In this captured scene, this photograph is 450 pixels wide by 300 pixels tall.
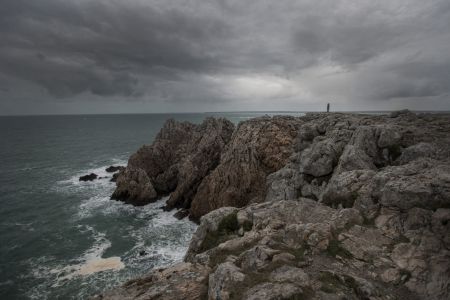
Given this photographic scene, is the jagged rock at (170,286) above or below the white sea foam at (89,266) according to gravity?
above

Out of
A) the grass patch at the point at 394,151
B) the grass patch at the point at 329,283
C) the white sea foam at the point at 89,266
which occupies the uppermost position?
the grass patch at the point at 394,151

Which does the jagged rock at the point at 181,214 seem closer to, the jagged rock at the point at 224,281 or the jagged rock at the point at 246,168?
the jagged rock at the point at 246,168

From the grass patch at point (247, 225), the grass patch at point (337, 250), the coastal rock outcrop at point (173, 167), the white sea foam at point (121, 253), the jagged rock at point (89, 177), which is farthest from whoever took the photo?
the jagged rock at point (89, 177)

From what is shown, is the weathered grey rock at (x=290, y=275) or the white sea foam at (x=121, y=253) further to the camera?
the white sea foam at (x=121, y=253)

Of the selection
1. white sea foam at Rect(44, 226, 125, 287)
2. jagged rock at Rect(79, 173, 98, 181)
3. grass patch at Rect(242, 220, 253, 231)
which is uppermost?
grass patch at Rect(242, 220, 253, 231)

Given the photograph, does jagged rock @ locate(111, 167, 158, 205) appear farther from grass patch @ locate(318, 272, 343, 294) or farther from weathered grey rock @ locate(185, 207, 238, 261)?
grass patch @ locate(318, 272, 343, 294)

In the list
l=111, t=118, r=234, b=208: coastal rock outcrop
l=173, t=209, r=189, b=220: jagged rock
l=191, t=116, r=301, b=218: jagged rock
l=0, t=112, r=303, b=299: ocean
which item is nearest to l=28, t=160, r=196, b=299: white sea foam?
l=0, t=112, r=303, b=299: ocean

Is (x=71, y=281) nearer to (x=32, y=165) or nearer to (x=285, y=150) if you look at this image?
(x=285, y=150)

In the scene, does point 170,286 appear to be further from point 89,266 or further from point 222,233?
point 89,266

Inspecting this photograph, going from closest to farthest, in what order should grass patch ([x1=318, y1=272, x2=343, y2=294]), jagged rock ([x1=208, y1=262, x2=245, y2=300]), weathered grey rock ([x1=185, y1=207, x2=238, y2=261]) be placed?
grass patch ([x1=318, y1=272, x2=343, y2=294])
jagged rock ([x1=208, y1=262, x2=245, y2=300])
weathered grey rock ([x1=185, y1=207, x2=238, y2=261])

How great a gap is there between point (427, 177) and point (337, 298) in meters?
10.9

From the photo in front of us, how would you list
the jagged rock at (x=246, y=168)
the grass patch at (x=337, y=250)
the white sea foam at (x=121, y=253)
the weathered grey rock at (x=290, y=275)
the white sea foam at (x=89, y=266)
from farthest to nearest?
the jagged rock at (x=246, y=168) < the white sea foam at (x=89, y=266) < the white sea foam at (x=121, y=253) < the grass patch at (x=337, y=250) < the weathered grey rock at (x=290, y=275)

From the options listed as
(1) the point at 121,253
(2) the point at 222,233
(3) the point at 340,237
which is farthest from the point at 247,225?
(1) the point at 121,253

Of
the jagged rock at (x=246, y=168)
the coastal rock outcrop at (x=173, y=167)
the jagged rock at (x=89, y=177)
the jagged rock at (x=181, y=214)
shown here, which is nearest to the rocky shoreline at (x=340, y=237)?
the jagged rock at (x=246, y=168)
